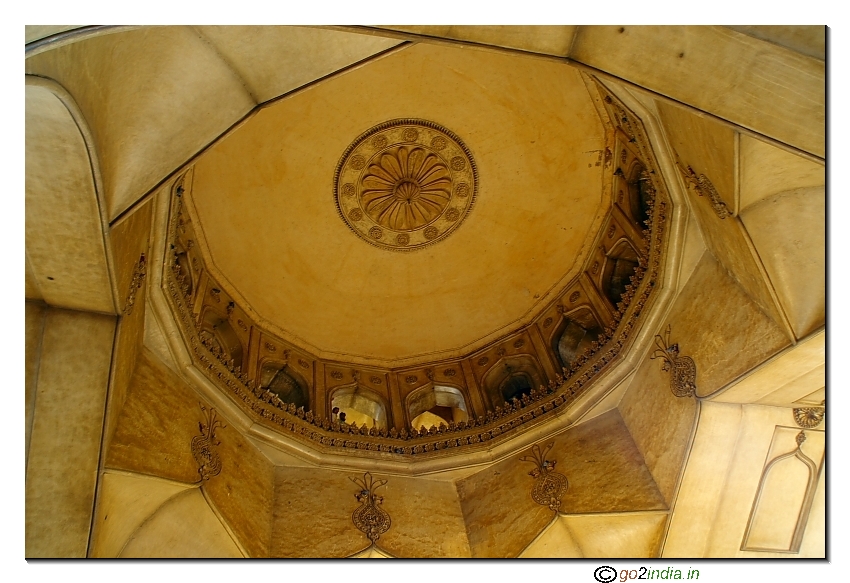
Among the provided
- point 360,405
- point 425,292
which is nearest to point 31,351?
point 360,405

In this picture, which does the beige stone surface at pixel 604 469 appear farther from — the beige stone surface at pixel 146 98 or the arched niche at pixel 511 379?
the beige stone surface at pixel 146 98

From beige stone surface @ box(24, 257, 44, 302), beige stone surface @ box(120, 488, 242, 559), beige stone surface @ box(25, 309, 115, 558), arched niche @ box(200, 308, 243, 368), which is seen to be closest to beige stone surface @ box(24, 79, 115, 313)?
beige stone surface @ box(24, 257, 44, 302)

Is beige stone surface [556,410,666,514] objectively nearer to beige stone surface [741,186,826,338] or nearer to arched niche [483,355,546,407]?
arched niche [483,355,546,407]

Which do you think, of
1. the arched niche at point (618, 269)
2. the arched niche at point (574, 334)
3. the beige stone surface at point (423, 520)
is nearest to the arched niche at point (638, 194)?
the arched niche at point (618, 269)

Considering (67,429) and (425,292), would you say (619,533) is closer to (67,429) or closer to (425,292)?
(425,292)

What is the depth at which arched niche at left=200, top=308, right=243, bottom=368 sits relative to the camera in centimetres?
850

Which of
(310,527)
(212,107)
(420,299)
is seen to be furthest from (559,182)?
(212,107)

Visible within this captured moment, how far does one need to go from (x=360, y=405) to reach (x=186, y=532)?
10.2 ft

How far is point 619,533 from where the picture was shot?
718 cm

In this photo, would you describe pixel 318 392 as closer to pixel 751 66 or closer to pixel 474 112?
pixel 474 112

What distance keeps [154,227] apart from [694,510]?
17.6 feet

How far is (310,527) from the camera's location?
750 cm

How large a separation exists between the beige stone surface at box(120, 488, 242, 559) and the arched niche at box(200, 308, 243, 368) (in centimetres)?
182

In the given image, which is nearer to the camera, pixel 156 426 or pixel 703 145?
pixel 703 145
